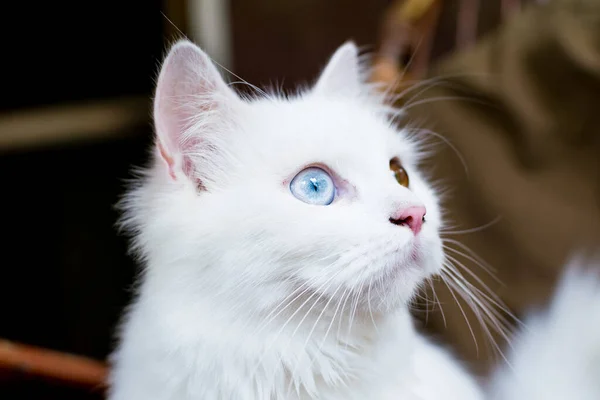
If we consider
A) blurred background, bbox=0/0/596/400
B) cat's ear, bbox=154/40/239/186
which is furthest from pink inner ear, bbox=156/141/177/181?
blurred background, bbox=0/0/596/400

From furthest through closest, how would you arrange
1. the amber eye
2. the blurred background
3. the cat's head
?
the blurred background, the amber eye, the cat's head

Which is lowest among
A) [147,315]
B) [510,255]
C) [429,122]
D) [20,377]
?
[20,377]

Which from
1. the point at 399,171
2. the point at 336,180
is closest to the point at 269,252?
the point at 336,180

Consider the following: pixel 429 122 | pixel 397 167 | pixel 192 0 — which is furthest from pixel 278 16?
pixel 397 167

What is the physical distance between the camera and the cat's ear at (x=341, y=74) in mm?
755

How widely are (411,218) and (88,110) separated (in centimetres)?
157

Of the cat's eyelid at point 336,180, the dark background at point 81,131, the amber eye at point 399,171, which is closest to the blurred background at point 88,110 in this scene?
the dark background at point 81,131

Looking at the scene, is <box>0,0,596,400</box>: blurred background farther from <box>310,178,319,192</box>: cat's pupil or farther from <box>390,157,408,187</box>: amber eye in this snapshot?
<box>310,178,319,192</box>: cat's pupil

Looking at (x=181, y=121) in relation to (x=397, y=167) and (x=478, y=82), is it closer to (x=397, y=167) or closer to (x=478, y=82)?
(x=397, y=167)

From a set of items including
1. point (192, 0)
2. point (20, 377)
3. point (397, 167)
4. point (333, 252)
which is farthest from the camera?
point (192, 0)

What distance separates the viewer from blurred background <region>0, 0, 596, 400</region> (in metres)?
1.72

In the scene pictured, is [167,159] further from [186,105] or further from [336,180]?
[336,180]

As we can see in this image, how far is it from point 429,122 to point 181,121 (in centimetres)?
62

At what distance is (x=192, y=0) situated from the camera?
190 centimetres
